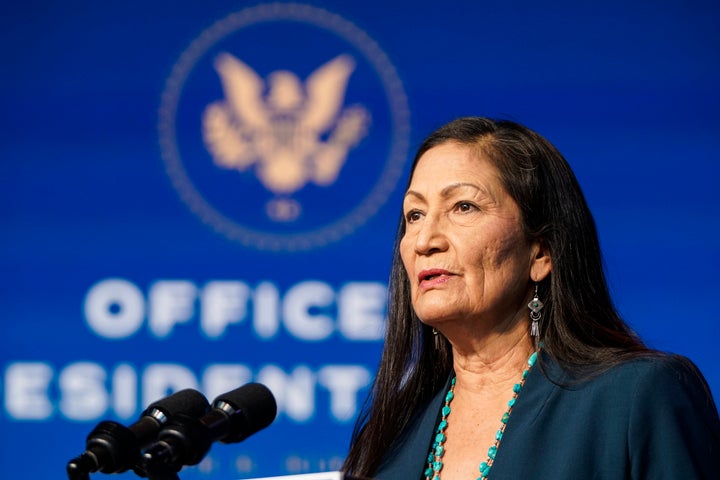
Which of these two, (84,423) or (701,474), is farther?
(84,423)

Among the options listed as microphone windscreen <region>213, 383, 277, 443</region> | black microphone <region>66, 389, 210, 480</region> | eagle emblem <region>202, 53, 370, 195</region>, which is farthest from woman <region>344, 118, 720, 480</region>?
eagle emblem <region>202, 53, 370, 195</region>

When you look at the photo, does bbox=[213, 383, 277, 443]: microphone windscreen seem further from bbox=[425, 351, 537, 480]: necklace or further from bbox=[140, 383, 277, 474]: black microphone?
bbox=[425, 351, 537, 480]: necklace

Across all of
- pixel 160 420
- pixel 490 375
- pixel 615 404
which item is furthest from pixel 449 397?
pixel 160 420

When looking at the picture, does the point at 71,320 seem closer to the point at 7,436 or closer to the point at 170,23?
the point at 7,436

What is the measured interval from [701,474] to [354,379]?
1.98m

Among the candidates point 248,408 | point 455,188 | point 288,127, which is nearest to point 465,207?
point 455,188

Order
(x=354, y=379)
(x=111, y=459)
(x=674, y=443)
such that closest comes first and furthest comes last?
(x=111, y=459), (x=674, y=443), (x=354, y=379)

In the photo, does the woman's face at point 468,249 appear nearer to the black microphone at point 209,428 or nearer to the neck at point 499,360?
the neck at point 499,360

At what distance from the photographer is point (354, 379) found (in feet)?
12.0

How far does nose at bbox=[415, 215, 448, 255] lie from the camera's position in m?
2.09

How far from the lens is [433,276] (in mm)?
2107

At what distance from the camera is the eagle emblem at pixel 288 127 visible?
3768mm

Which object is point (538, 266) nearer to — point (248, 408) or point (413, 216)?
point (413, 216)

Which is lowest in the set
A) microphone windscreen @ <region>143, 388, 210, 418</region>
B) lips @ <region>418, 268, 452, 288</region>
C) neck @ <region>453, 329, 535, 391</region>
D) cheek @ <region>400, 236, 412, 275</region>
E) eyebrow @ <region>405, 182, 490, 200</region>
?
microphone windscreen @ <region>143, 388, 210, 418</region>
